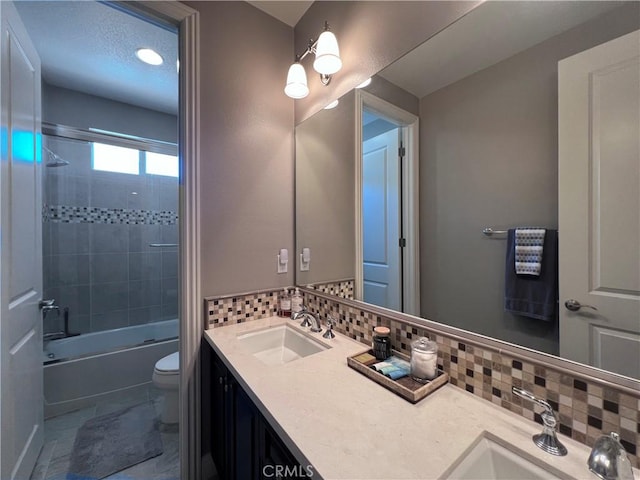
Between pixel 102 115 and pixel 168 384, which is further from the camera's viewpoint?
pixel 102 115

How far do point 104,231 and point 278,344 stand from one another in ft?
7.48

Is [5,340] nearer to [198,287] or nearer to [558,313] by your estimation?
[198,287]

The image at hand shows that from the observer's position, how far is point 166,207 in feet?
9.55

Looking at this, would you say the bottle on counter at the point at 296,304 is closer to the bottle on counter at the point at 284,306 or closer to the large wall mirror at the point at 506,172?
the bottle on counter at the point at 284,306

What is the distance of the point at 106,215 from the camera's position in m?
2.57

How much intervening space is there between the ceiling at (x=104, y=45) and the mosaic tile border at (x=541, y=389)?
1875mm

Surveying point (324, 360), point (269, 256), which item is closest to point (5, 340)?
point (269, 256)

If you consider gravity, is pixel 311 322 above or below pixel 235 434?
above

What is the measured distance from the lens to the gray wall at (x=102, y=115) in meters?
2.28

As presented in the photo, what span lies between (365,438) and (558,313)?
0.59 m

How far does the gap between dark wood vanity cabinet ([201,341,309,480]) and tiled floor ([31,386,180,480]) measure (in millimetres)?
337

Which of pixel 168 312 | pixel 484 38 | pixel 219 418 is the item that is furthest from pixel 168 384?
pixel 484 38

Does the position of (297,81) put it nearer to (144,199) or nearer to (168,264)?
(144,199)

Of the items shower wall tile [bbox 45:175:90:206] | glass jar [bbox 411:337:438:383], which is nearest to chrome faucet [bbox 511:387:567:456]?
glass jar [bbox 411:337:438:383]
